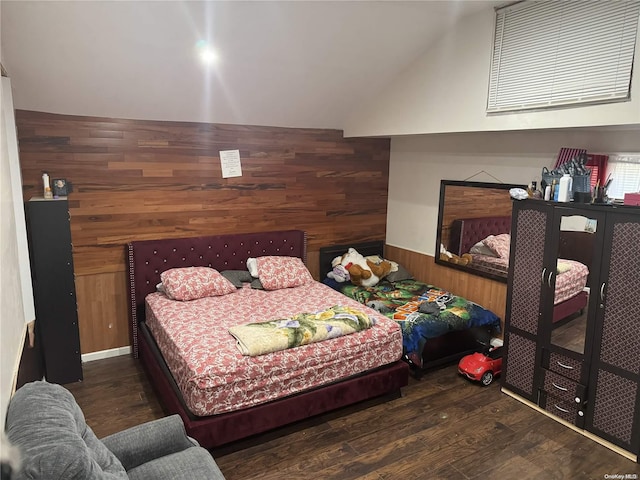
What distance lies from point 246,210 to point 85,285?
1570 millimetres

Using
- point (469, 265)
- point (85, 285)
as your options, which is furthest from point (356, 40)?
point (85, 285)

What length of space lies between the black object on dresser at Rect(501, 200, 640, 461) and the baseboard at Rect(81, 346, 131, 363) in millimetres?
3236

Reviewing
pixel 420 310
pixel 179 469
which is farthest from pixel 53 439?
pixel 420 310

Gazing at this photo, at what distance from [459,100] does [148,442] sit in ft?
10.1

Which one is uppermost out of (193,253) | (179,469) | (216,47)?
(216,47)

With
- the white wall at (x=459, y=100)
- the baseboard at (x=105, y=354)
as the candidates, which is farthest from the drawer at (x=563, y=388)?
the baseboard at (x=105, y=354)

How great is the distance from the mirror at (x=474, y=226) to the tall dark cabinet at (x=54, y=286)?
3.35 m

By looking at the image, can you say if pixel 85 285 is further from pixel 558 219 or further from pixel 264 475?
pixel 558 219

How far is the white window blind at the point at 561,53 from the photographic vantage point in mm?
2527

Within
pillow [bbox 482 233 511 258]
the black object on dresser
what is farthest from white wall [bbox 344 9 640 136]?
pillow [bbox 482 233 511 258]

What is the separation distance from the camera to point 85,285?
12.4 ft

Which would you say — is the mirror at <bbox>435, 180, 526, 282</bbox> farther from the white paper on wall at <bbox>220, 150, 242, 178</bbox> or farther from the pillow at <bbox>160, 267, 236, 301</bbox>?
the pillow at <bbox>160, 267, 236, 301</bbox>

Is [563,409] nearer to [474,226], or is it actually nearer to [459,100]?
[474,226]

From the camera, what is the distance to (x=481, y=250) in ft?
13.8
